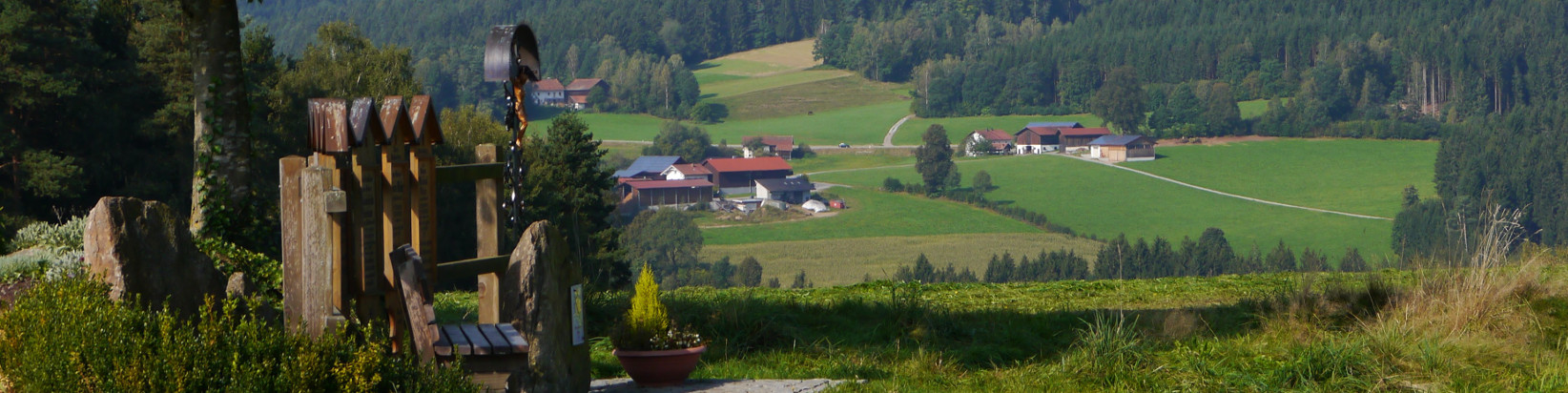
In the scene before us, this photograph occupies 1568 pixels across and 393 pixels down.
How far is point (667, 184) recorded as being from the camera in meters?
115

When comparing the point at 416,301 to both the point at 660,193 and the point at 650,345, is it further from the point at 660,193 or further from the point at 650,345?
the point at 660,193

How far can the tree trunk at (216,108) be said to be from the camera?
28.3 feet

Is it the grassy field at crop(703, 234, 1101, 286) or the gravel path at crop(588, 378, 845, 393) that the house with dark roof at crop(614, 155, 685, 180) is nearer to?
the grassy field at crop(703, 234, 1101, 286)

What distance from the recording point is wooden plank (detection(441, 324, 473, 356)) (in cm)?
506

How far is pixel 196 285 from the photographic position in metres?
6.07

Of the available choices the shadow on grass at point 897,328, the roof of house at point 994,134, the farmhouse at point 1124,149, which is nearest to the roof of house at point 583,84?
the roof of house at point 994,134

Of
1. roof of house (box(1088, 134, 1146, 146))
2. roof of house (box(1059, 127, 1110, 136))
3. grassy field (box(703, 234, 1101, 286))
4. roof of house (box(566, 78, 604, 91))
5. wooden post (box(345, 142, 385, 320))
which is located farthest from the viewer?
roof of house (box(566, 78, 604, 91))

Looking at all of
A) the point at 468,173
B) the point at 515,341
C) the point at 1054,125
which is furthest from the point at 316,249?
the point at 1054,125

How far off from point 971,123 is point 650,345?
5486 inches

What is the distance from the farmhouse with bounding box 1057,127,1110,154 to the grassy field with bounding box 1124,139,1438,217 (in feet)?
26.7

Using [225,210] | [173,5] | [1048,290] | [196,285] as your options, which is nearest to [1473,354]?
[1048,290]

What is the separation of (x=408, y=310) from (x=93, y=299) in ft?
3.74

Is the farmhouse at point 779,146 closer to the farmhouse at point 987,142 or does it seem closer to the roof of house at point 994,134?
the farmhouse at point 987,142

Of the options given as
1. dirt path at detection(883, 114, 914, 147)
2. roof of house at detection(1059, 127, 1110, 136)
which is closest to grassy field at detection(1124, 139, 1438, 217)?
roof of house at detection(1059, 127, 1110, 136)
